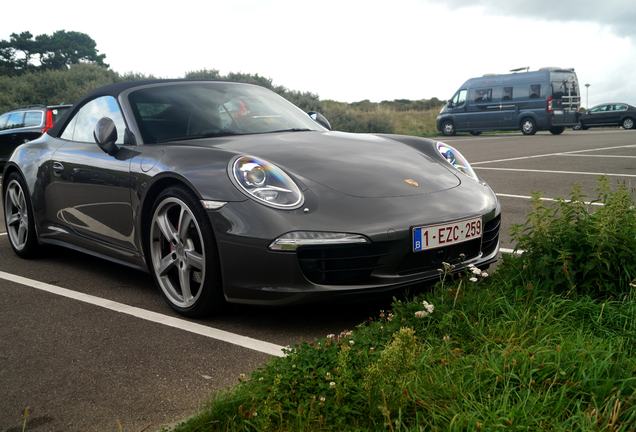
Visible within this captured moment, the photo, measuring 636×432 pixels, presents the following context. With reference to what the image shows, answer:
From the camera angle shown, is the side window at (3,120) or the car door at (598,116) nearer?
the side window at (3,120)

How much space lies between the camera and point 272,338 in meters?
3.83

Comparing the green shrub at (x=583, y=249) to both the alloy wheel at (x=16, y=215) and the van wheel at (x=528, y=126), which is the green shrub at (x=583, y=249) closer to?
the alloy wheel at (x=16, y=215)

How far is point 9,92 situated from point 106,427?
3156 centimetres

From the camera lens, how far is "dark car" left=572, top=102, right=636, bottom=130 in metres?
34.1

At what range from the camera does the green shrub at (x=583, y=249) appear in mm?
3504

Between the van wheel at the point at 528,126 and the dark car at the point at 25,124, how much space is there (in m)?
17.8

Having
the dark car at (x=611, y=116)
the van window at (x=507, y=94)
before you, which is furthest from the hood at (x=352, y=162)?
the dark car at (x=611, y=116)

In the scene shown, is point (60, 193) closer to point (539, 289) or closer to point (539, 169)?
point (539, 289)

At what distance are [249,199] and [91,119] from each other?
6.96ft

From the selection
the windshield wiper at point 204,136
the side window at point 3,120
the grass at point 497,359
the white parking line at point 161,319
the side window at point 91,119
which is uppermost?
the side window at point 91,119

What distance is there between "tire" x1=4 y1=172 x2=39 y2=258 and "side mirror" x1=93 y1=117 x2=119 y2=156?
1404 mm

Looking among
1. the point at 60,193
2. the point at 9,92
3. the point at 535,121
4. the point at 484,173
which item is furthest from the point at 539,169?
the point at 9,92

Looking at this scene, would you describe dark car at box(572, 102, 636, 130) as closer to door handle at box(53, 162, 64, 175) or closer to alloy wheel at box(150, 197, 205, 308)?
door handle at box(53, 162, 64, 175)

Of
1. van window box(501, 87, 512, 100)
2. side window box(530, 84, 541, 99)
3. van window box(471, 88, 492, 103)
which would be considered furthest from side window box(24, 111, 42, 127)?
van window box(471, 88, 492, 103)
